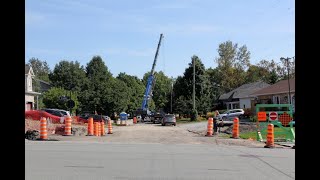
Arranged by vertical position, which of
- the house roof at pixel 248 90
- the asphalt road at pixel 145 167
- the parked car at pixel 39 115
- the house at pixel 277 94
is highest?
the house roof at pixel 248 90

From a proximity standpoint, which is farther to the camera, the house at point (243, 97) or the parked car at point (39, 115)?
the house at point (243, 97)

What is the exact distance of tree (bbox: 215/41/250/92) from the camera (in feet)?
379

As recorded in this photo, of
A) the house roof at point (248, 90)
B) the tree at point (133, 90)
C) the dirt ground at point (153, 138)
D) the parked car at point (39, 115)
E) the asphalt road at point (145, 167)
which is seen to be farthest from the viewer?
the tree at point (133, 90)

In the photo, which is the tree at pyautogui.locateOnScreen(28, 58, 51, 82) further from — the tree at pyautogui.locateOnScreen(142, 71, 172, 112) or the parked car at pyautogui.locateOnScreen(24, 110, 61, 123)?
the parked car at pyautogui.locateOnScreen(24, 110, 61, 123)

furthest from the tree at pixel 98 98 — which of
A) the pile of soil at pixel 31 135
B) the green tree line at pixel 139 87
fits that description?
the pile of soil at pixel 31 135

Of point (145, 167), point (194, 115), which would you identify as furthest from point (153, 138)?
point (194, 115)

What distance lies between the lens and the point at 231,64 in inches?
4587

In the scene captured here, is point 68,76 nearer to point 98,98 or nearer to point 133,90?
point 133,90

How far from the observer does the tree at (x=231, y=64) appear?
379 feet

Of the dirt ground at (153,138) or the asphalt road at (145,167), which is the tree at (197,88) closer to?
the dirt ground at (153,138)

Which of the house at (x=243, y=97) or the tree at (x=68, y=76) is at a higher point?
the tree at (x=68, y=76)

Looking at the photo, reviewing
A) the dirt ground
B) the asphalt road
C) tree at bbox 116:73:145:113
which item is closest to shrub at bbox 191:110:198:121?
tree at bbox 116:73:145:113
